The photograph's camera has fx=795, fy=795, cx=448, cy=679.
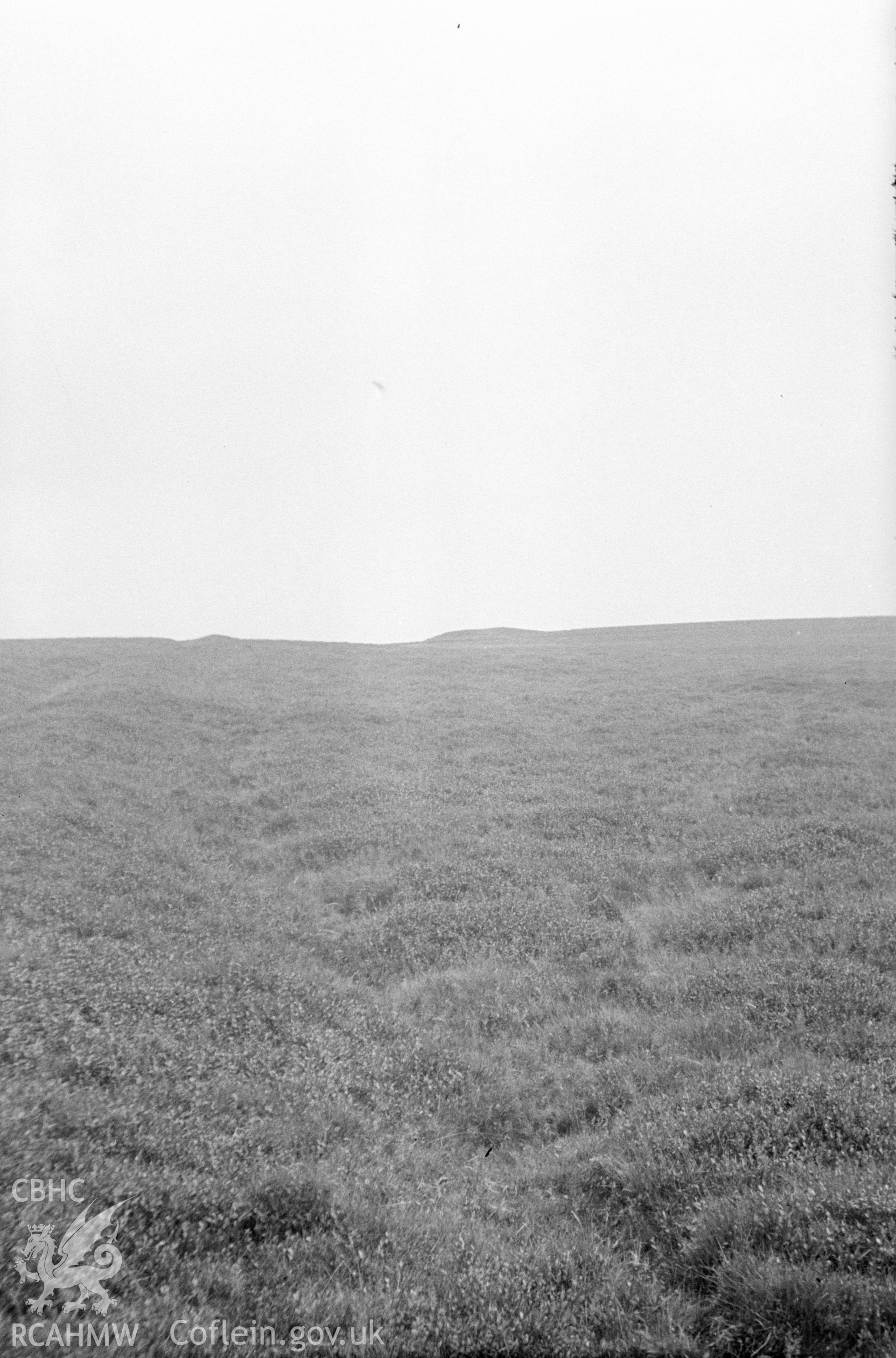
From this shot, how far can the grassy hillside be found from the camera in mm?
5102

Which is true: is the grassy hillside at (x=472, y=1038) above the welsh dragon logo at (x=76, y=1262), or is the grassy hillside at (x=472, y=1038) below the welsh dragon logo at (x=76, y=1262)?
below

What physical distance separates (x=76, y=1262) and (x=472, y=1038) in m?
6.14

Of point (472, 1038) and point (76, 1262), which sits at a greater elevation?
point (76, 1262)

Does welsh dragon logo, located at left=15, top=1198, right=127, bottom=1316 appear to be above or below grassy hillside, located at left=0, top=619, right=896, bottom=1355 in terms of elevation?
above

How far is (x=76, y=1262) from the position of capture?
464 cm

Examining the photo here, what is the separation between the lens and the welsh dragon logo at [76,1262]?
436 cm

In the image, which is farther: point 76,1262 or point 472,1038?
point 472,1038

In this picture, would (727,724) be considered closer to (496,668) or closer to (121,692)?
(496,668)

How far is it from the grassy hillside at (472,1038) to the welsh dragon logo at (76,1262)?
11cm

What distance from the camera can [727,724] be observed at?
93.1 ft

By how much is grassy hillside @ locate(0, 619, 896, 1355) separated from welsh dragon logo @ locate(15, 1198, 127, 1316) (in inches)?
4.2

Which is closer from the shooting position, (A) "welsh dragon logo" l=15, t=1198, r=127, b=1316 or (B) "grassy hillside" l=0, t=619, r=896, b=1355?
(A) "welsh dragon logo" l=15, t=1198, r=127, b=1316

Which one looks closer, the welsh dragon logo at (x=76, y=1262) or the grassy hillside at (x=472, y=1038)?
the welsh dragon logo at (x=76, y=1262)

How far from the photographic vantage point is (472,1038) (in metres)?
10.1
